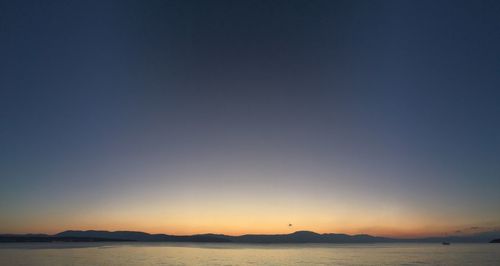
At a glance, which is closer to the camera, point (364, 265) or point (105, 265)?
point (105, 265)

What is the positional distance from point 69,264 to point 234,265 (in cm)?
2782

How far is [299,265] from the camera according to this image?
231ft

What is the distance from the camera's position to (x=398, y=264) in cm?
7381

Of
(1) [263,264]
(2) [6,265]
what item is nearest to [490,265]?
(1) [263,264]

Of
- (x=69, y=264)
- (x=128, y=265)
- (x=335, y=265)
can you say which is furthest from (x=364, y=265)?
(x=69, y=264)

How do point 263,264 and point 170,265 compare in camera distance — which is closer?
point 170,265

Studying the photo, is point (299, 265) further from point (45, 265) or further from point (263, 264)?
point (45, 265)

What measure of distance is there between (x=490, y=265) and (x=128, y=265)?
6456 cm

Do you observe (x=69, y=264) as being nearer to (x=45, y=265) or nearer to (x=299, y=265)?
(x=45, y=265)

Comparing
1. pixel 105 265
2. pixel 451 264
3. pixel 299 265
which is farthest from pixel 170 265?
pixel 451 264

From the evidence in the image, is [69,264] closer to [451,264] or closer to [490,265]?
[451,264]

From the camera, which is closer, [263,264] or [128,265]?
[128,265]

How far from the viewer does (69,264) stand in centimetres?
6656

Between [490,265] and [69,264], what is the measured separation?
244 feet
